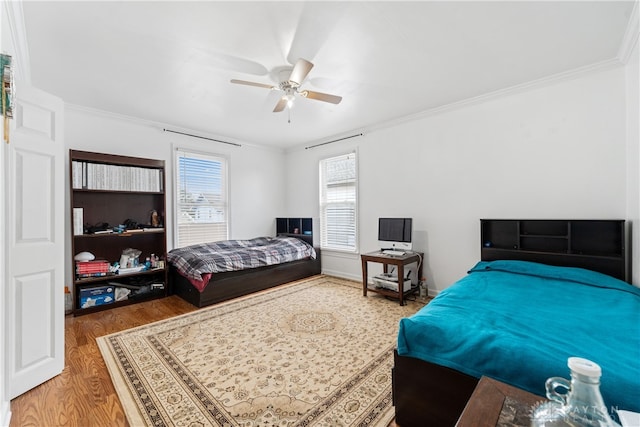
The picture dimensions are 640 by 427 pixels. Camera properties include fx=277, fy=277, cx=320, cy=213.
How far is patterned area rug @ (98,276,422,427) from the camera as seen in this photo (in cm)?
168

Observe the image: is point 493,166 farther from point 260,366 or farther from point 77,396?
point 77,396

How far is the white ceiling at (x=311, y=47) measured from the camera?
6.27ft

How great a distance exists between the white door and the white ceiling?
70 cm

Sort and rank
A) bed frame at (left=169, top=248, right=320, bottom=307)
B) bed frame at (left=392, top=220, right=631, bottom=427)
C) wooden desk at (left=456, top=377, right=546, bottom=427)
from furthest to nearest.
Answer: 1. bed frame at (left=169, top=248, right=320, bottom=307)
2. bed frame at (left=392, top=220, right=631, bottom=427)
3. wooden desk at (left=456, top=377, right=546, bottom=427)

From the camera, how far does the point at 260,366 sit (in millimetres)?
2176

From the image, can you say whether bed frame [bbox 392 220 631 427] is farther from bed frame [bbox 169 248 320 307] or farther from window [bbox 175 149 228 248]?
window [bbox 175 149 228 248]

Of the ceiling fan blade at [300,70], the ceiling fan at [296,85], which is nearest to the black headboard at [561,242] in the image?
the ceiling fan at [296,85]

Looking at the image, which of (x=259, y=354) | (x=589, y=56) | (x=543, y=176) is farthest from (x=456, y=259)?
(x=259, y=354)

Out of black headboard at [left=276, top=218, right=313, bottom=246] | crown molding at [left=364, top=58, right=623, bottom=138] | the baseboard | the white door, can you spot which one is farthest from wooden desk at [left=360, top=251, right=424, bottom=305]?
the baseboard

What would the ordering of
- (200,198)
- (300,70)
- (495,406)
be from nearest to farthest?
(495,406) < (300,70) < (200,198)

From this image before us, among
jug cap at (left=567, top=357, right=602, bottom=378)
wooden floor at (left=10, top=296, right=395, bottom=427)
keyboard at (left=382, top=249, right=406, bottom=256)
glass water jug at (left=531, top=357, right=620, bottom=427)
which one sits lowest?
wooden floor at (left=10, top=296, right=395, bottom=427)

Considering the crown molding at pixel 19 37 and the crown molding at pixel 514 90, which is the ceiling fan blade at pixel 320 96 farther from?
the crown molding at pixel 19 37

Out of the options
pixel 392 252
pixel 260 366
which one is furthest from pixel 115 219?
pixel 392 252

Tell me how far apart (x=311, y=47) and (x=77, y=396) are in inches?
120
